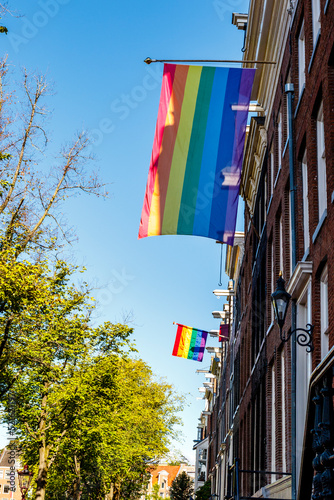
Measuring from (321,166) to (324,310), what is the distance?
2.89 metres

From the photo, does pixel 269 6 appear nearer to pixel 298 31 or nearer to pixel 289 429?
pixel 298 31

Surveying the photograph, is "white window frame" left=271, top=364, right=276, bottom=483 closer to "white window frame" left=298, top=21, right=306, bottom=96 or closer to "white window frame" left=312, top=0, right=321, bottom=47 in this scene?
"white window frame" left=298, top=21, right=306, bottom=96

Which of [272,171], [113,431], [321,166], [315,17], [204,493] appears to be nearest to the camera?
[321,166]

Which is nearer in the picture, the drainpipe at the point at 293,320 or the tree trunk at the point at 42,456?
the drainpipe at the point at 293,320

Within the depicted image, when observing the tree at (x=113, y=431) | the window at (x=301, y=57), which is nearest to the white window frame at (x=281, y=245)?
the window at (x=301, y=57)

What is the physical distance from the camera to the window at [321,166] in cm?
1225

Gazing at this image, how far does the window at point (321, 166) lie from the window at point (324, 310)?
1.26m

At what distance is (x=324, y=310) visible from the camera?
11617 mm

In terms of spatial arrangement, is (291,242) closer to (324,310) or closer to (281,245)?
(324,310)

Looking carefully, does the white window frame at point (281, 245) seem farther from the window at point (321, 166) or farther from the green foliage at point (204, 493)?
the green foliage at point (204, 493)

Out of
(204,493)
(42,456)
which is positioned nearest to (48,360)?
(42,456)

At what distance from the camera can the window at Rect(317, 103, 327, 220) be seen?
40.2 feet

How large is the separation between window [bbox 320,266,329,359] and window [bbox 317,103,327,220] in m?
1.26

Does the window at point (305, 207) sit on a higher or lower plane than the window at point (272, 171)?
lower
